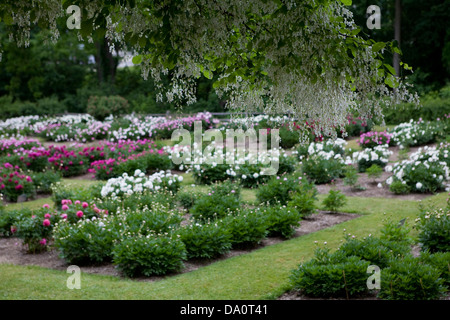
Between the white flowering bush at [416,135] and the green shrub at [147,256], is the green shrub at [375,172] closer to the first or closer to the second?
the white flowering bush at [416,135]

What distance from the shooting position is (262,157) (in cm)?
1257

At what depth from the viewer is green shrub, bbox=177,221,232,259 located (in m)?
7.17

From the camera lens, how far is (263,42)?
461 cm

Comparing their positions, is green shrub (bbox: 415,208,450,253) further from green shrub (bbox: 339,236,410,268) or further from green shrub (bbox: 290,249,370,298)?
green shrub (bbox: 290,249,370,298)

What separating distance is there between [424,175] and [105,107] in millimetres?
19223

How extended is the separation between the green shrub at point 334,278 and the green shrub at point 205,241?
1736 millimetres

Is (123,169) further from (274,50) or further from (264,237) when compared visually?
(274,50)

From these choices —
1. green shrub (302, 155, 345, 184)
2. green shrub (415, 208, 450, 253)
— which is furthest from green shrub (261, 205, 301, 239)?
green shrub (302, 155, 345, 184)

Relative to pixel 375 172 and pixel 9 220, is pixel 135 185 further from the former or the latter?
pixel 375 172

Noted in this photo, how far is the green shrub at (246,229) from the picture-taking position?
7.71 metres

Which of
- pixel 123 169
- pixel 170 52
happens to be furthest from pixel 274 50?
pixel 123 169

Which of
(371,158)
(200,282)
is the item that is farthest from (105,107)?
(200,282)

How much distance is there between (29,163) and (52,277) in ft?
30.3

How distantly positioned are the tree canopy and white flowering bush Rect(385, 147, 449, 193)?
6061 mm
